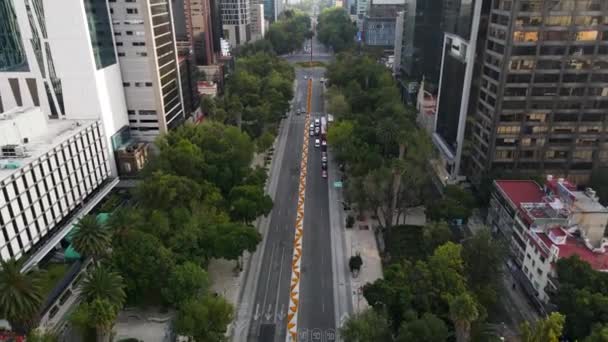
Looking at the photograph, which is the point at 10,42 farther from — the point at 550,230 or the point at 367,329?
the point at 550,230

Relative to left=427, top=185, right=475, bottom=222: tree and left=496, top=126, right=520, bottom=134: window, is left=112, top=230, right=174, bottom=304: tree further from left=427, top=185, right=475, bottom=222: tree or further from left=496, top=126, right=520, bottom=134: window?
left=496, top=126, right=520, bottom=134: window

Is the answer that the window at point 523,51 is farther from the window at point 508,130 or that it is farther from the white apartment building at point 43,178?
the white apartment building at point 43,178

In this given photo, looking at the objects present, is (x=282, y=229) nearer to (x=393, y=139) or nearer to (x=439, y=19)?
(x=393, y=139)

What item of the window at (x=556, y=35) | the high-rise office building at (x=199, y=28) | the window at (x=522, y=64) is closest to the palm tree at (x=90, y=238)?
the window at (x=522, y=64)

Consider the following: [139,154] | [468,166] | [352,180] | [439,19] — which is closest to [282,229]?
[352,180]

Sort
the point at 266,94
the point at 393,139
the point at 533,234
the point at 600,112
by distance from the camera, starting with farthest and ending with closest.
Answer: the point at 266,94 → the point at 393,139 → the point at 600,112 → the point at 533,234
